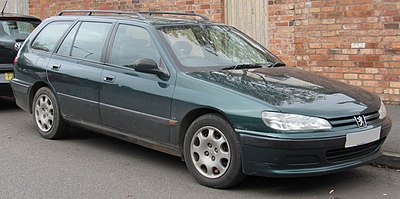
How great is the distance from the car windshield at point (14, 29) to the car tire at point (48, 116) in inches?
96.8

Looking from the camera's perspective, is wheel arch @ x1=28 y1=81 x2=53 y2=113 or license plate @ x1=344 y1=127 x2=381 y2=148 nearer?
license plate @ x1=344 y1=127 x2=381 y2=148

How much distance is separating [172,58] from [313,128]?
163 centimetres

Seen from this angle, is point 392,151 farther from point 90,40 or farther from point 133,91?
point 90,40

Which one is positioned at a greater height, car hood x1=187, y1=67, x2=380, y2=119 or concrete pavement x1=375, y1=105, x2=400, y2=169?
car hood x1=187, y1=67, x2=380, y2=119

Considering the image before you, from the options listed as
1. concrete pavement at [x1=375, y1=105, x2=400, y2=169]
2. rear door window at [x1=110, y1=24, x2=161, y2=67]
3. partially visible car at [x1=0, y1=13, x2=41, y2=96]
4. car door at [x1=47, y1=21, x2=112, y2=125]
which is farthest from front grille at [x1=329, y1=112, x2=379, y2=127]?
partially visible car at [x1=0, y1=13, x2=41, y2=96]

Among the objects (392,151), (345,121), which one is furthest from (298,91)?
(392,151)

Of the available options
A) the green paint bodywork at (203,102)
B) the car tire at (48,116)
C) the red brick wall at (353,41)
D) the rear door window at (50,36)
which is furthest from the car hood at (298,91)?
the red brick wall at (353,41)

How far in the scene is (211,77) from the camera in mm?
4785

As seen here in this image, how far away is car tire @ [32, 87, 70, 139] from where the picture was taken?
6324 mm

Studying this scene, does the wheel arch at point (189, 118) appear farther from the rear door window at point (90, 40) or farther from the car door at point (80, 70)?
the rear door window at point (90, 40)

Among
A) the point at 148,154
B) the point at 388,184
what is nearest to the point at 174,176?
the point at 148,154

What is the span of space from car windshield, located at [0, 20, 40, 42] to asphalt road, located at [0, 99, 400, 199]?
2943 mm

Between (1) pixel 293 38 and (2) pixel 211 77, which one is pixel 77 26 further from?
(1) pixel 293 38

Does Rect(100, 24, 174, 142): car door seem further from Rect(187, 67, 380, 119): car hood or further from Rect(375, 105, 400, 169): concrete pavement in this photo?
Rect(375, 105, 400, 169): concrete pavement
